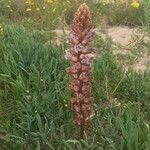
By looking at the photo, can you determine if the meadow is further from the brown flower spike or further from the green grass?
the brown flower spike

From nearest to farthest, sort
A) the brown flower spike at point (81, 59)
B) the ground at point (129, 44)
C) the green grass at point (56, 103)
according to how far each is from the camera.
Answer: the brown flower spike at point (81, 59) < the green grass at point (56, 103) < the ground at point (129, 44)

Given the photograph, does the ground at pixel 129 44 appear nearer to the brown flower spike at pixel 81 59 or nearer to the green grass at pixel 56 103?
the green grass at pixel 56 103

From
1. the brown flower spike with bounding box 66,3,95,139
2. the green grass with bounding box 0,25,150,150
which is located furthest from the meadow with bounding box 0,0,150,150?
the brown flower spike with bounding box 66,3,95,139

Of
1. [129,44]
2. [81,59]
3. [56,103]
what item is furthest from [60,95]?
[129,44]

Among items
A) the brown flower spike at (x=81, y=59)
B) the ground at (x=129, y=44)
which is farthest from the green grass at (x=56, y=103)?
the ground at (x=129, y=44)

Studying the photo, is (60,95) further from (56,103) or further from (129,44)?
(129,44)
